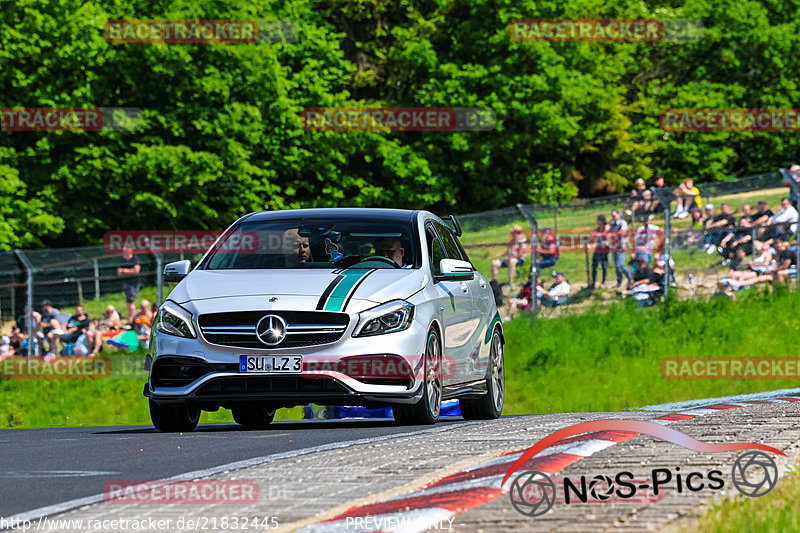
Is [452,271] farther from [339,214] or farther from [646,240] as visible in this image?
[646,240]

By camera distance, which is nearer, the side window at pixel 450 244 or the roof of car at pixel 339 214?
the roof of car at pixel 339 214

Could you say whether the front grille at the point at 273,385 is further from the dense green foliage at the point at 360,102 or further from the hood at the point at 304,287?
the dense green foliage at the point at 360,102

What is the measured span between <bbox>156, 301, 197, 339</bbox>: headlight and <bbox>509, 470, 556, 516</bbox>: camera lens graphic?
188 inches

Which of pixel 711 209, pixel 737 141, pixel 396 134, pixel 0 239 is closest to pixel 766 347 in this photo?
pixel 711 209

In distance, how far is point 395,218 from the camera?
12.5 metres

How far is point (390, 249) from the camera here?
12.1 m

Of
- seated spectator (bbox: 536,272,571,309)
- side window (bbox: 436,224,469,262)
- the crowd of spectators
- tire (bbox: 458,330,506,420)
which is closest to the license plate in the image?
tire (bbox: 458,330,506,420)

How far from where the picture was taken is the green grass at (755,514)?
5.26 metres

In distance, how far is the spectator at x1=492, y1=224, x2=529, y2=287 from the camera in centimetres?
2408

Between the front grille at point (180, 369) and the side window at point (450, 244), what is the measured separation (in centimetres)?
311

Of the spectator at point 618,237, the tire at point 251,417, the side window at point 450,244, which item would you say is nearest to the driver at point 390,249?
the side window at point 450,244

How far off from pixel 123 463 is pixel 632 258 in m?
16.5

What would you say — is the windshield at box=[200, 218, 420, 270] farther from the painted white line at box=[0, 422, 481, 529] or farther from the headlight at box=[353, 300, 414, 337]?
the painted white line at box=[0, 422, 481, 529]

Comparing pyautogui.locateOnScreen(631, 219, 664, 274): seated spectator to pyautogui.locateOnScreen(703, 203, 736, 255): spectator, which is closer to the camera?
pyautogui.locateOnScreen(631, 219, 664, 274): seated spectator
